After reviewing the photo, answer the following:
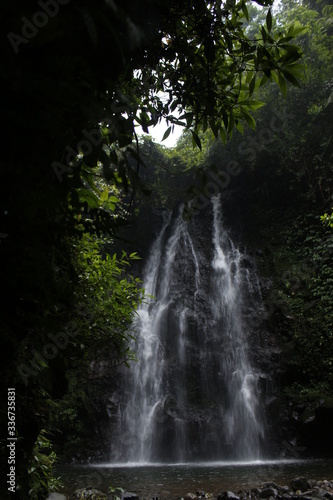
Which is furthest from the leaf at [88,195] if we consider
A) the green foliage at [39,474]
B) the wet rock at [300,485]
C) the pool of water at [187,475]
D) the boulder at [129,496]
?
the wet rock at [300,485]

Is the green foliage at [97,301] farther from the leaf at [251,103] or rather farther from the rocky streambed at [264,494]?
the rocky streambed at [264,494]

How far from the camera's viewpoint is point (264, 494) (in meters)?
5.20

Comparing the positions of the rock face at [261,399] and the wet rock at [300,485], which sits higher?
the rock face at [261,399]

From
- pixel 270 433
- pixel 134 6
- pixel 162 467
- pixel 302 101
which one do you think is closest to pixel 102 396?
pixel 162 467

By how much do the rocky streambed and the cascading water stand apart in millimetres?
3597

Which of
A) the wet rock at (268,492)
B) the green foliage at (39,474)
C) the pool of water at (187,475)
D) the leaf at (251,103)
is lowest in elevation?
the pool of water at (187,475)

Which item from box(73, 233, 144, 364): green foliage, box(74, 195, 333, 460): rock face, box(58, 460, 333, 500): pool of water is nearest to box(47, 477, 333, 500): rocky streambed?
box(58, 460, 333, 500): pool of water

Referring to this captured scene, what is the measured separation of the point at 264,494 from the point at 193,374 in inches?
209

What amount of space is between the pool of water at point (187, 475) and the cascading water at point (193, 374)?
28.3 inches

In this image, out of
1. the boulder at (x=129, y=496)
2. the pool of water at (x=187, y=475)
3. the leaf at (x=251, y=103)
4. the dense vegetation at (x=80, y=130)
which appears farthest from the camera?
the pool of water at (x=187, y=475)

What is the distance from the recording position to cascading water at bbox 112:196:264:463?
30.2ft

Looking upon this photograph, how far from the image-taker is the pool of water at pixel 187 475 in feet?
19.4

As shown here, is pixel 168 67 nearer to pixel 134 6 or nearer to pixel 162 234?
pixel 134 6

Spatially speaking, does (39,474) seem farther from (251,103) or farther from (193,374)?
(193,374)
